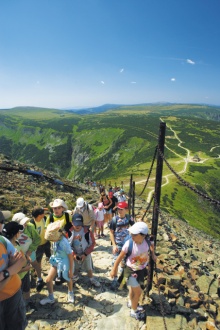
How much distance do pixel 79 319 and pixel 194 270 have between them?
4392 millimetres

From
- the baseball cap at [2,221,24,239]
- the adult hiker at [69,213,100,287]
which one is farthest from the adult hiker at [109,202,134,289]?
the baseball cap at [2,221,24,239]

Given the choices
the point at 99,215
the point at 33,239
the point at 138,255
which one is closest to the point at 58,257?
the point at 33,239

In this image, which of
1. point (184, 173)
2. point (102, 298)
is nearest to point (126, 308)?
point (102, 298)

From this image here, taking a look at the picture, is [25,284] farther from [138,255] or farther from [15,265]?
[138,255]

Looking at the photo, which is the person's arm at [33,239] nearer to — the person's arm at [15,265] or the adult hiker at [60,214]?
the adult hiker at [60,214]

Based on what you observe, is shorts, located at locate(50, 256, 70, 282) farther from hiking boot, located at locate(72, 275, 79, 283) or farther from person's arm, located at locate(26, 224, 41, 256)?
hiking boot, located at locate(72, 275, 79, 283)

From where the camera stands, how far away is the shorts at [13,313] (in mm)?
4145

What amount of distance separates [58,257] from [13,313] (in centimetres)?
216

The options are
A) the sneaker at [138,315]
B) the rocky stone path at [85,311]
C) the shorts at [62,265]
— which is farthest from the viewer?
the shorts at [62,265]

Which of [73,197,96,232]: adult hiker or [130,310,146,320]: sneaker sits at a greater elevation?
[73,197,96,232]: adult hiker

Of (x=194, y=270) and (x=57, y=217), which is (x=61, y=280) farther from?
(x=194, y=270)

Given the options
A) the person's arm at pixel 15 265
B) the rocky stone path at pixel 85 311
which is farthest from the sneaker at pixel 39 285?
the person's arm at pixel 15 265

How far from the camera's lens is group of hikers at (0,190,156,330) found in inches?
162

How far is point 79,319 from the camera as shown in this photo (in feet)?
19.8
